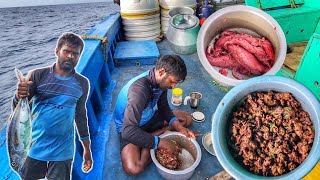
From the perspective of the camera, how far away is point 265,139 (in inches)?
55.0

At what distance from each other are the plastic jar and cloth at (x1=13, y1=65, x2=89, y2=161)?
6.28ft

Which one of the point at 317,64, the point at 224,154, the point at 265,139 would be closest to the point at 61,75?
the point at 224,154

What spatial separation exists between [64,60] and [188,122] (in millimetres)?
1963

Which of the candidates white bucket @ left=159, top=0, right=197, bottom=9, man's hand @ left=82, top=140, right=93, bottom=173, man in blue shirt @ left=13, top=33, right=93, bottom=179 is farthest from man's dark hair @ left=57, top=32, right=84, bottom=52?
white bucket @ left=159, top=0, right=197, bottom=9

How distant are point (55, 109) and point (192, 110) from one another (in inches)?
89.7

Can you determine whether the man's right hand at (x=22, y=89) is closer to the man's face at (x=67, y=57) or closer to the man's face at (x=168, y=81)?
the man's face at (x=67, y=57)

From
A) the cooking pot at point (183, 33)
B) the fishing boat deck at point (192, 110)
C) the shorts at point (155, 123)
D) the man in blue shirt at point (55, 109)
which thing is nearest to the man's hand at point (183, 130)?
the shorts at point (155, 123)

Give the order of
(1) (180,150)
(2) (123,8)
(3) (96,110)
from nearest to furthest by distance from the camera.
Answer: (1) (180,150) < (3) (96,110) < (2) (123,8)

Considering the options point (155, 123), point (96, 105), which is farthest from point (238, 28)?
point (96, 105)

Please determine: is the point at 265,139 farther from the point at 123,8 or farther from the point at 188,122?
the point at 123,8

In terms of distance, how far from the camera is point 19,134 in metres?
1.08

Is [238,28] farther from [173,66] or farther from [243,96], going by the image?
[243,96]

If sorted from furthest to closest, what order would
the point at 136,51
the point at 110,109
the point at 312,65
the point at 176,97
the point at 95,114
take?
the point at 136,51 → the point at 176,97 → the point at 110,109 → the point at 95,114 → the point at 312,65

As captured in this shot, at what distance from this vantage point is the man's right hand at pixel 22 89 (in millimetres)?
1054
